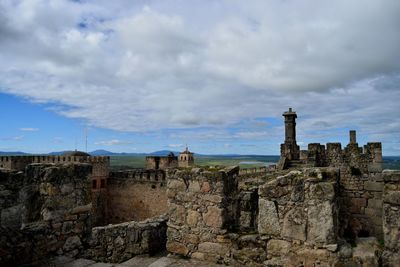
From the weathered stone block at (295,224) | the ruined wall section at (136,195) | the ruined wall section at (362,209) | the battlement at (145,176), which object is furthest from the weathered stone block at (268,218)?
the battlement at (145,176)

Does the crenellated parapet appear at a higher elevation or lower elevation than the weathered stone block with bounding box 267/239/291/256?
higher

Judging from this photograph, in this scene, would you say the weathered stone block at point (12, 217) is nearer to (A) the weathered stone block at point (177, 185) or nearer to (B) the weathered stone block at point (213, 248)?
(A) the weathered stone block at point (177, 185)

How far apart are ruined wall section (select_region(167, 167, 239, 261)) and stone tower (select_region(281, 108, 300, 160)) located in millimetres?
14445

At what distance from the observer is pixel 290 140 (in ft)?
62.9

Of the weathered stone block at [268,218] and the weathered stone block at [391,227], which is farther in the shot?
the weathered stone block at [268,218]

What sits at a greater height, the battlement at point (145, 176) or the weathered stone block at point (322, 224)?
the weathered stone block at point (322, 224)

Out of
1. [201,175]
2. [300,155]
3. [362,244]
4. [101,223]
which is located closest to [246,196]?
[201,175]

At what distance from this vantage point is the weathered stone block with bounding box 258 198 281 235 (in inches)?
172

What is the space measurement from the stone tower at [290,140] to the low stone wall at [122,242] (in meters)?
14.2

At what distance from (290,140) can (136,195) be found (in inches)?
478

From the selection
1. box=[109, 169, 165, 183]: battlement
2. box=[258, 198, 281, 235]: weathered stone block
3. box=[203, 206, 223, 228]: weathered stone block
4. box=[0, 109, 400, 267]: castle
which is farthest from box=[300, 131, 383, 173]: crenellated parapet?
box=[258, 198, 281, 235]: weathered stone block

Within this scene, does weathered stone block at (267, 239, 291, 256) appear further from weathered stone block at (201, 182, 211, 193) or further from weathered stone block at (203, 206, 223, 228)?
weathered stone block at (201, 182, 211, 193)

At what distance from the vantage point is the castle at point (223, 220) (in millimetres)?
4016

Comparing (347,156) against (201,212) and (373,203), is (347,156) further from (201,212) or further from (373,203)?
(201,212)
